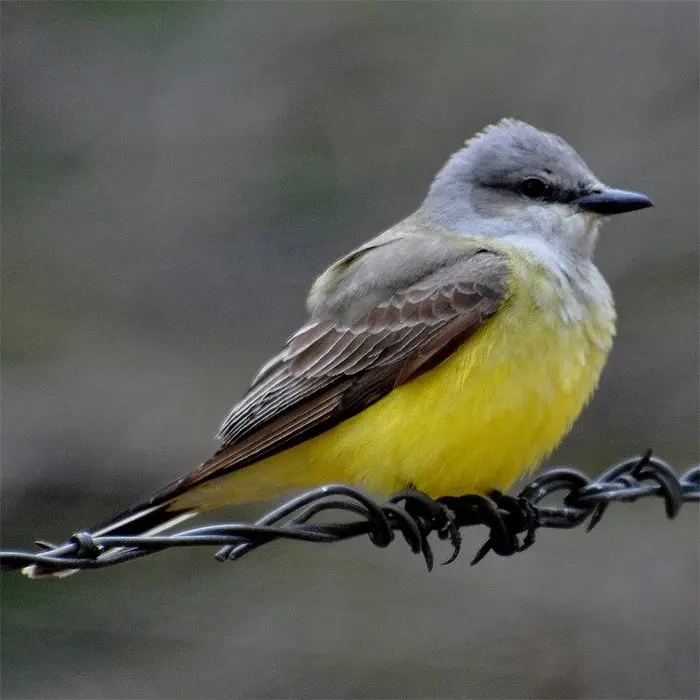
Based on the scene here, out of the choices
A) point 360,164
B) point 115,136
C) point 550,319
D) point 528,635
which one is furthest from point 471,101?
point 550,319

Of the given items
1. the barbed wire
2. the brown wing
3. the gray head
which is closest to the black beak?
the gray head

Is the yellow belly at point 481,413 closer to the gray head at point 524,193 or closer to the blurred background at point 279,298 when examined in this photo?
the gray head at point 524,193

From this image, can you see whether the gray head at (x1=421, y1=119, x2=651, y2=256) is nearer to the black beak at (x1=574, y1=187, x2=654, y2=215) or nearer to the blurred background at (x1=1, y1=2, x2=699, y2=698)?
the black beak at (x1=574, y1=187, x2=654, y2=215)

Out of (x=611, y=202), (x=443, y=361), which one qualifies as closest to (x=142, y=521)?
(x=443, y=361)

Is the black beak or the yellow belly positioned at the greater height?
the black beak

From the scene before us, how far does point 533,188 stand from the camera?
4211 mm

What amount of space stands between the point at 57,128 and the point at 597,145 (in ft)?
10.7

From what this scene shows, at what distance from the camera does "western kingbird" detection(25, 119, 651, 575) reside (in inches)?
140

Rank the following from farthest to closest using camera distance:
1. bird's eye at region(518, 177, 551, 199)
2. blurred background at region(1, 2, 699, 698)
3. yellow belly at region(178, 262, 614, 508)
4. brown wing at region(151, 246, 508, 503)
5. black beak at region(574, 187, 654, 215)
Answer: blurred background at region(1, 2, 699, 698)
bird's eye at region(518, 177, 551, 199)
black beak at region(574, 187, 654, 215)
brown wing at region(151, 246, 508, 503)
yellow belly at region(178, 262, 614, 508)

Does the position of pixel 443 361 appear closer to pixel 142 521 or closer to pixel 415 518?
pixel 415 518

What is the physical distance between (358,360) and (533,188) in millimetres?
866

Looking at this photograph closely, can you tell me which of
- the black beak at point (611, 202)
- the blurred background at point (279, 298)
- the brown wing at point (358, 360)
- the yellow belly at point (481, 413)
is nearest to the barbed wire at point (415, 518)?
the yellow belly at point (481, 413)

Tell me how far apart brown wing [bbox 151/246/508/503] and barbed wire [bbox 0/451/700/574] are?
0.36 meters

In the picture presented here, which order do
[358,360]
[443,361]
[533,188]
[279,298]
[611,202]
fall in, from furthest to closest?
[279,298] < [533,188] < [611,202] < [358,360] < [443,361]
